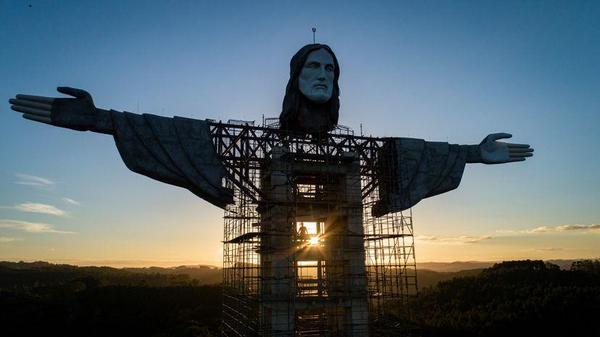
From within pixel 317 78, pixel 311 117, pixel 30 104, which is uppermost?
pixel 317 78

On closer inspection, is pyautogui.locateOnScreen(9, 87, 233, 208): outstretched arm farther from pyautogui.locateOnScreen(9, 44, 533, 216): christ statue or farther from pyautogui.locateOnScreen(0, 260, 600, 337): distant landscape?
pyautogui.locateOnScreen(0, 260, 600, 337): distant landscape

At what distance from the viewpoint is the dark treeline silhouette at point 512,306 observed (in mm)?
40125

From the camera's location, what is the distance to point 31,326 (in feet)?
143

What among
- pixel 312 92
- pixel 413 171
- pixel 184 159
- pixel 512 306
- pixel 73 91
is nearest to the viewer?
pixel 73 91

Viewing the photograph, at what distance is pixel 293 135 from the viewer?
18.2 m

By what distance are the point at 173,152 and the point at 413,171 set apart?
32.1 ft

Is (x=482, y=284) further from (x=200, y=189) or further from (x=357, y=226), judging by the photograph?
(x=200, y=189)

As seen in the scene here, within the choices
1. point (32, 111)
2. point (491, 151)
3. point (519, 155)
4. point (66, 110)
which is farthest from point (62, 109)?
point (519, 155)

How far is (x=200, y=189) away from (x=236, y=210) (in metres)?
2.01

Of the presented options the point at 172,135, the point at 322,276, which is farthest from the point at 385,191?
the point at 172,135

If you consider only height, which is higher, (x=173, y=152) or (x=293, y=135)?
(x=293, y=135)

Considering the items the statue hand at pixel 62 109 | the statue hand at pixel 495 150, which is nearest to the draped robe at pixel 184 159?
the statue hand at pixel 62 109

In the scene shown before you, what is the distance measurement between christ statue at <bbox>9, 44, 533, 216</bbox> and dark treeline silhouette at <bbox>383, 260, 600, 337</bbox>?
45.8 ft

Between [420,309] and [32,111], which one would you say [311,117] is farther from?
[420,309]
